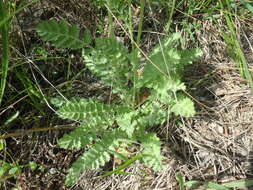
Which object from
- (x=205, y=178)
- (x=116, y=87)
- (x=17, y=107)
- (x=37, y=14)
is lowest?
(x=205, y=178)

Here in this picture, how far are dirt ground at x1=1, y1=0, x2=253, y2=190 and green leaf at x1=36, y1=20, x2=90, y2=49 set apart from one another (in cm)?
42

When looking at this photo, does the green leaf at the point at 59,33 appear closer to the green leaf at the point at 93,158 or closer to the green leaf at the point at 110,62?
the green leaf at the point at 110,62

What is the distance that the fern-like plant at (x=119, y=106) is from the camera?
174 cm

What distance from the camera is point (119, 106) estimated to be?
6.34ft

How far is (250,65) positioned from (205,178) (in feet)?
2.64

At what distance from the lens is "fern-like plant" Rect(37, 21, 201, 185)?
174 cm

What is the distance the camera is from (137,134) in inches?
75.5

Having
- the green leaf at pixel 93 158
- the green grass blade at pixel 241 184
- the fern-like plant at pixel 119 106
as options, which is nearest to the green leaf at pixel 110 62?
the fern-like plant at pixel 119 106

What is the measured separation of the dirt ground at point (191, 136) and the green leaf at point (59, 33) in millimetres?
417

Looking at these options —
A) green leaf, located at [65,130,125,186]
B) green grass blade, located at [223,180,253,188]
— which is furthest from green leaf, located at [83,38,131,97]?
green grass blade, located at [223,180,253,188]

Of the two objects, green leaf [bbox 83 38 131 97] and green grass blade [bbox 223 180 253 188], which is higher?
green leaf [bbox 83 38 131 97]

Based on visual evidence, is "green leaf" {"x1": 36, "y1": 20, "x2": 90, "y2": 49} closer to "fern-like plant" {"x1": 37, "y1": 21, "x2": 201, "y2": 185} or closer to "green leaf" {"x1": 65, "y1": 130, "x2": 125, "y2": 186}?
"fern-like plant" {"x1": 37, "y1": 21, "x2": 201, "y2": 185}

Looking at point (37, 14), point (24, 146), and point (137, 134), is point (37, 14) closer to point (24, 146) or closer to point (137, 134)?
point (24, 146)

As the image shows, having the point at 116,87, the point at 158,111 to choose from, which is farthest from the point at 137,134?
the point at 116,87
